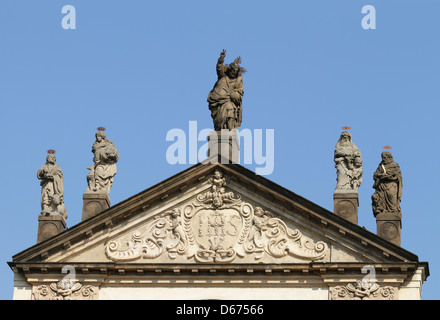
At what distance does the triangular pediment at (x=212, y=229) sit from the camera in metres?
47.9

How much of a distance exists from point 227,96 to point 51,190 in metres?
5.57

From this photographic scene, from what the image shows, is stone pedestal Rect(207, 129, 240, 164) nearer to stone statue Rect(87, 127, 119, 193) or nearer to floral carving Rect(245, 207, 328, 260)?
floral carving Rect(245, 207, 328, 260)

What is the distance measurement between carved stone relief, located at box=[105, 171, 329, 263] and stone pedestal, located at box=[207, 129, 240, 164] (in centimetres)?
82

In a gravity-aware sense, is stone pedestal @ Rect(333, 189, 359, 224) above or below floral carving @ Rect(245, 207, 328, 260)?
above

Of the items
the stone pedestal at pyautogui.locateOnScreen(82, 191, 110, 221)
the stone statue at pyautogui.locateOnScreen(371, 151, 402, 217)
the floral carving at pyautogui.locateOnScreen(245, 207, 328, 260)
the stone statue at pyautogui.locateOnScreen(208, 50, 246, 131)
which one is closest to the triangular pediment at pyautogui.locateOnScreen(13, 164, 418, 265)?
the floral carving at pyautogui.locateOnScreen(245, 207, 328, 260)

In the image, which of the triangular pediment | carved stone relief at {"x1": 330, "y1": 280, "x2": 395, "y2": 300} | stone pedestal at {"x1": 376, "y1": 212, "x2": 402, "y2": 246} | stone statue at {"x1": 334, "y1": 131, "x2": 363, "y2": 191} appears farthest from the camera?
stone statue at {"x1": 334, "y1": 131, "x2": 363, "y2": 191}

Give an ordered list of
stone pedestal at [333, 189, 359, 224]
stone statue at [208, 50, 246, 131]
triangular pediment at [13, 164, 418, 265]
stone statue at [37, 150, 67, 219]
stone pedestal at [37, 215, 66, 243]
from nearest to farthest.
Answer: triangular pediment at [13, 164, 418, 265] < stone pedestal at [333, 189, 359, 224] < stone pedestal at [37, 215, 66, 243] < stone statue at [37, 150, 67, 219] < stone statue at [208, 50, 246, 131]

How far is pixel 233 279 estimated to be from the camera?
47812mm

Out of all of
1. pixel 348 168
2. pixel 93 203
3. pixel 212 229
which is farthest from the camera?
pixel 93 203

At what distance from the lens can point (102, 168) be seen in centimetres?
4950

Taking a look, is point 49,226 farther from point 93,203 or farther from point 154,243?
point 154,243

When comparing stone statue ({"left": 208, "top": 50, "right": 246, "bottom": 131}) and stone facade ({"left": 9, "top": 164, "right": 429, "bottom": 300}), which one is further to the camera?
stone statue ({"left": 208, "top": 50, "right": 246, "bottom": 131})

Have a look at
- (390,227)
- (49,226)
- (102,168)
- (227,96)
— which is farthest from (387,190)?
(49,226)

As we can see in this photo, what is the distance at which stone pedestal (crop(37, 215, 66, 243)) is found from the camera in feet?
160
